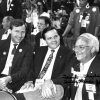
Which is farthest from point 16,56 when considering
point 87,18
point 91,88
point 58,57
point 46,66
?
point 87,18

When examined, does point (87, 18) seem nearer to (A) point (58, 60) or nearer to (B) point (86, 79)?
(A) point (58, 60)

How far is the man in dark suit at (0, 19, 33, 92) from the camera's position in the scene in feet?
14.5

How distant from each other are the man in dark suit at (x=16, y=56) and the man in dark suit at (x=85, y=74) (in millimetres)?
847

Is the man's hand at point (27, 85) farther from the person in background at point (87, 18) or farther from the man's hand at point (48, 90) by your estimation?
the person in background at point (87, 18)

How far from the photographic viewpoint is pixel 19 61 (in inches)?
185

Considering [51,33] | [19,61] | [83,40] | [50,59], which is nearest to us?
Result: [83,40]

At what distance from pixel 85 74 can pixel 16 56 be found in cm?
145

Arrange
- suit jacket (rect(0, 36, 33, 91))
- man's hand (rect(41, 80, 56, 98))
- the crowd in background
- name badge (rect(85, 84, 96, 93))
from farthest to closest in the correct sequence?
suit jacket (rect(0, 36, 33, 91)), the crowd in background, name badge (rect(85, 84, 96, 93)), man's hand (rect(41, 80, 56, 98))

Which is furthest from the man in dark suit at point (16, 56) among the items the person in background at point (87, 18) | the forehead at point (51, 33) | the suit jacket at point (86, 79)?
the person in background at point (87, 18)

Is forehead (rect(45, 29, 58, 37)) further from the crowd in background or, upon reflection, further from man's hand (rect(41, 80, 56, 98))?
man's hand (rect(41, 80, 56, 98))

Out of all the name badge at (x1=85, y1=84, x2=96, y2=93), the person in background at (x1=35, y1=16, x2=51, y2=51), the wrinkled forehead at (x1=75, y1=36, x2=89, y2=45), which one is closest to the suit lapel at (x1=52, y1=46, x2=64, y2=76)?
the person in background at (x1=35, y1=16, x2=51, y2=51)

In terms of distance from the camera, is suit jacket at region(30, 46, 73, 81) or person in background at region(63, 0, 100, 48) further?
person in background at region(63, 0, 100, 48)

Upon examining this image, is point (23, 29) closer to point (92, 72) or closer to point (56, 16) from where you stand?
point (92, 72)

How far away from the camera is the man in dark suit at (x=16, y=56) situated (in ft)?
14.5
